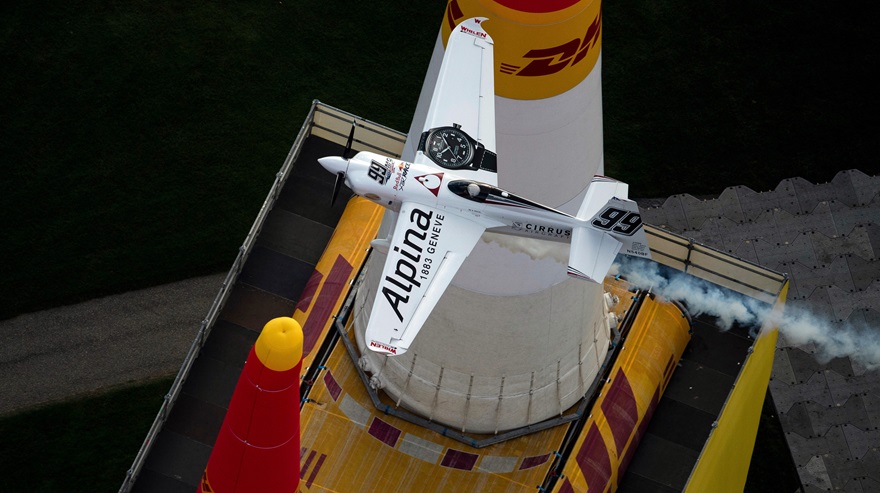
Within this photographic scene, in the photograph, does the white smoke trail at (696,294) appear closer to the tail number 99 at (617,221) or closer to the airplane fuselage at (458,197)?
the tail number 99 at (617,221)

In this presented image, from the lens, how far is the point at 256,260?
36.3 meters

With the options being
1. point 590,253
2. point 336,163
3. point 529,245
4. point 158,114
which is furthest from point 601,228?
point 158,114

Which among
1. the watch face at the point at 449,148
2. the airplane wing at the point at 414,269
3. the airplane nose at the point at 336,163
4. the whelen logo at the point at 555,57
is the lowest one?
the airplane wing at the point at 414,269

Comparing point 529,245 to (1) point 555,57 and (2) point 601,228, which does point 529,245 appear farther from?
(1) point 555,57

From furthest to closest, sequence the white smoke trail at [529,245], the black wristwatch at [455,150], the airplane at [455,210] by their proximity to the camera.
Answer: the white smoke trail at [529,245] → the black wristwatch at [455,150] → the airplane at [455,210]

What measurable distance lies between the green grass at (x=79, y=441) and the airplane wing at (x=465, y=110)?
1864 cm

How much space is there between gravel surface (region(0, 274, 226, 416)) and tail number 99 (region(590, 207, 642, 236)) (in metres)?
20.3

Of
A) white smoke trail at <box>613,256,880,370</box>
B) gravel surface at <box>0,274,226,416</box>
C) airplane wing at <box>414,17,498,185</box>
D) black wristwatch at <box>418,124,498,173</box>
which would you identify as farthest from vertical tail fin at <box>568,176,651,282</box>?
gravel surface at <box>0,274,226,416</box>

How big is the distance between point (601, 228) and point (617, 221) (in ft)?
1.10

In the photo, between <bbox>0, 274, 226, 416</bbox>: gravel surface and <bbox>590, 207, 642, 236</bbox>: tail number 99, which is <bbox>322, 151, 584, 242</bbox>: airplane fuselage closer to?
<bbox>590, 207, 642, 236</bbox>: tail number 99

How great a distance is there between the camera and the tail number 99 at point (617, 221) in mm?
26266

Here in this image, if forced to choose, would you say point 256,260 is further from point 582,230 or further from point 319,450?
point 582,230

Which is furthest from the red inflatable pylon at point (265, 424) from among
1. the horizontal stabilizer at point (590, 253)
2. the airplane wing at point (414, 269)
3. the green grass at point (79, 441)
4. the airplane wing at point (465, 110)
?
the green grass at point (79, 441)

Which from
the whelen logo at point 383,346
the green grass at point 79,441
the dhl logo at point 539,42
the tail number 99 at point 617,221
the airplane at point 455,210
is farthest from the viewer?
the green grass at point 79,441
